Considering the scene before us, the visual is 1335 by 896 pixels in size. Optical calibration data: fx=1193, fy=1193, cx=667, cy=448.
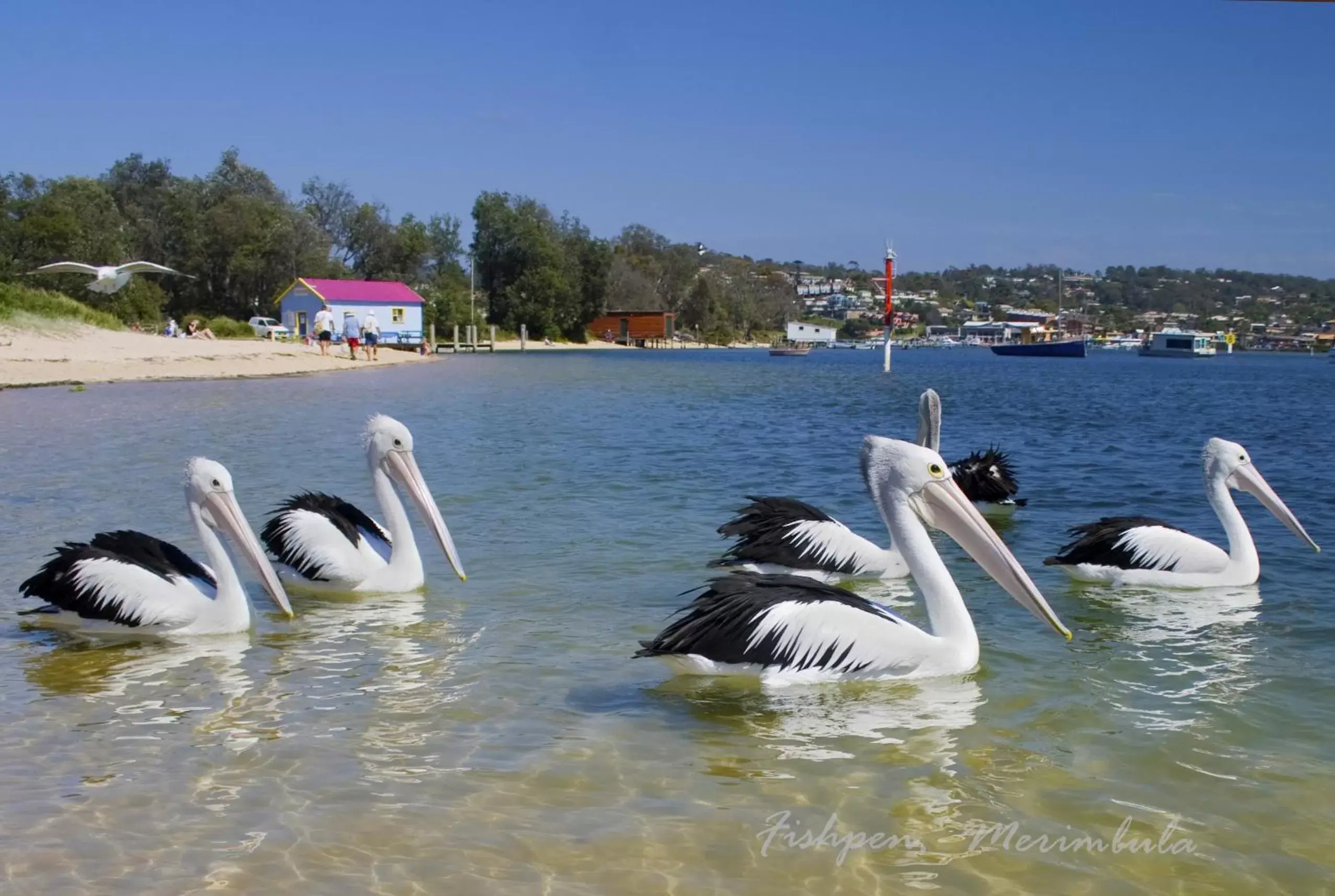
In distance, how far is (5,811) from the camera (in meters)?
3.14

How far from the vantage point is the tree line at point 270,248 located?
45.9 meters

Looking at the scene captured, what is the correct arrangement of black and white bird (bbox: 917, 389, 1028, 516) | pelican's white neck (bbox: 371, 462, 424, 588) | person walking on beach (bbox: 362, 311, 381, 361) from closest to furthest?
pelican's white neck (bbox: 371, 462, 424, 588) < black and white bird (bbox: 917, 389, 1028, 516) < person walking on beach (bbox: 362, 311, 381, 361)

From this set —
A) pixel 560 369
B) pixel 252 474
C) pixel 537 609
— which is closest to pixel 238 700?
pixel 537 609

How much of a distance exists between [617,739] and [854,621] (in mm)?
933

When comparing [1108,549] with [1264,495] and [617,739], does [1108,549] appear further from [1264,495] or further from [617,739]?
[617,739]

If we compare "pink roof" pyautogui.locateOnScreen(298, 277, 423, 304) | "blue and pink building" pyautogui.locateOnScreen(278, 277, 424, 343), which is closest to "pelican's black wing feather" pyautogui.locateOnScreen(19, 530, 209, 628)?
"blue and pink building" pyautogui.locateOnScreen(278, 277, 424, 343)

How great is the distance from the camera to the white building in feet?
384

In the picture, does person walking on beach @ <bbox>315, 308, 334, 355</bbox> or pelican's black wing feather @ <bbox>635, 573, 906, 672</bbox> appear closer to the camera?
pelican's black wing feather @ <bbox>635, 573, 906, 672</bbox>

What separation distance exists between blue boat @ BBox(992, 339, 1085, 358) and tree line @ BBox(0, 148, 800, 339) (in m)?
28.4

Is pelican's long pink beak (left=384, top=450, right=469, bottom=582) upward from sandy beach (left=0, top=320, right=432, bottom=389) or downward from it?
downward

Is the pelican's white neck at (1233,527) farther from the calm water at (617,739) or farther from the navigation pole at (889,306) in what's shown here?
the navigation pole at (889,306)

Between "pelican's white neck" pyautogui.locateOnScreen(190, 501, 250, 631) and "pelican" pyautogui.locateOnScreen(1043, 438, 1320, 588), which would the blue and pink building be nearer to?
"pelican's white neck" pyautogui.locateOnScreen(190, 501, 250, 631)

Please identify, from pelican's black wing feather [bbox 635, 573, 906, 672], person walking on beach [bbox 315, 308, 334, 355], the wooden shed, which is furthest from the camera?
the wooden shed

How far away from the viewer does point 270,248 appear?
57.6m
